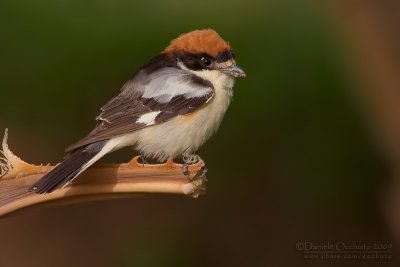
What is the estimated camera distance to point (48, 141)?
2.57 meters

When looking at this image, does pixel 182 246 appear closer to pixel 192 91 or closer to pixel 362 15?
pixel 192 91

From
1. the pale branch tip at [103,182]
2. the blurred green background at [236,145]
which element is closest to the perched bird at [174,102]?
the pale branch tip at [103,182]

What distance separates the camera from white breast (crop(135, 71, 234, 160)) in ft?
6.61

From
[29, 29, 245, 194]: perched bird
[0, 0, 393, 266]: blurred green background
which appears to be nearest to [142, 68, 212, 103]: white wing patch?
[29, 29, 245, 194]: perched bird

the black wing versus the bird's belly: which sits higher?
the black wing

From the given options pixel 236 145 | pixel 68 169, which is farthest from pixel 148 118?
pixel 236 145

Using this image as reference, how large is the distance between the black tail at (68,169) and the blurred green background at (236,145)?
0.58 meters

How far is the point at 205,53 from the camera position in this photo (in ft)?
6.54

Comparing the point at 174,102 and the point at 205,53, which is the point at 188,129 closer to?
the point at 174,102

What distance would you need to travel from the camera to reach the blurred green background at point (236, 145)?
8.14 feet

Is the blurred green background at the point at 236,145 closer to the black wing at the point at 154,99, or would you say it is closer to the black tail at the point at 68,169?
the black wing at the point at 154,99

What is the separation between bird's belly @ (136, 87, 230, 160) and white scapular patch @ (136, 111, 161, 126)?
3cm

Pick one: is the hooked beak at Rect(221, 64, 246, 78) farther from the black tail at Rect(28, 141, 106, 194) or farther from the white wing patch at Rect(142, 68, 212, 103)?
the black tail at Rect(28, 141, 106, 194)

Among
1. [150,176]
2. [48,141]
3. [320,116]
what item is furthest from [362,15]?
[150,176]
